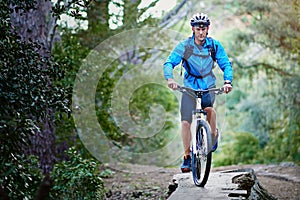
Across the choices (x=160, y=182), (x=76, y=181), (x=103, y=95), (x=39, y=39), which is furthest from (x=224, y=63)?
(x=103, y=95)

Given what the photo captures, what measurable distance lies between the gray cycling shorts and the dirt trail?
53.5 inches

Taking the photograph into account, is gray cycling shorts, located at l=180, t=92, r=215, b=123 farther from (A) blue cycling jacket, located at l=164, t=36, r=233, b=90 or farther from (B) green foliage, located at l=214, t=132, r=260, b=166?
(B) green foliage, located at l=214, t=132, r=260, b=166

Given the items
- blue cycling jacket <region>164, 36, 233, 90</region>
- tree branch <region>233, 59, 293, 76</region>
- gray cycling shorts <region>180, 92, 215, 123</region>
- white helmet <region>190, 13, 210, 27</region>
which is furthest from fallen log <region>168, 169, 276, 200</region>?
tree branch <region>233, 59, 293, 76</region>

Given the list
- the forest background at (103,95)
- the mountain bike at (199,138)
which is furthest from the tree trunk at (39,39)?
the mountain bike at (199,138)

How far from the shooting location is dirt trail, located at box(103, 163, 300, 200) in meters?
7.67

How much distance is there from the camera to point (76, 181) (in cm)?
660

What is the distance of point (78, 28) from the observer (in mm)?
10508

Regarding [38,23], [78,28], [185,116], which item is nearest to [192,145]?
[185,116]

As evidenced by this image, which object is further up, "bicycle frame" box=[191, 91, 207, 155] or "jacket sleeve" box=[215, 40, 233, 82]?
"jacket sleeve" box=[215, 40, 233, 82]

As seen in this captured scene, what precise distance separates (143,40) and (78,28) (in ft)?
6.17

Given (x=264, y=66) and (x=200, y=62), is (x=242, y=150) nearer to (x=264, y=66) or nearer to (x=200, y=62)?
(x=264, y=66)

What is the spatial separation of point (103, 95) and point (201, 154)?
4.80 meters

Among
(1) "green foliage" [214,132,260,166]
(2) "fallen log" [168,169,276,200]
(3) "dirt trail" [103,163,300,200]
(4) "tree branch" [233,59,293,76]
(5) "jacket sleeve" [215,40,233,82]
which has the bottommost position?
(1) "green foliage" [214,132,260,166]

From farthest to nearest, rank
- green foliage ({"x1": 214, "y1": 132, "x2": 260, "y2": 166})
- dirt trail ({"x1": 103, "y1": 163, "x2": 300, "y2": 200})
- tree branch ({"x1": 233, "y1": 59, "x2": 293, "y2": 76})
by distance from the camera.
→ green foliage ({"x1": 214, "y1": 132, "x2": 260, "y2": 166}) < tree branch ({"x1": 233, "y1": 59, "x2": 293, "y2": 76}) < dirt trail ({"x1": 103, "y1": 163, "x2": 300, "y2": 200})
